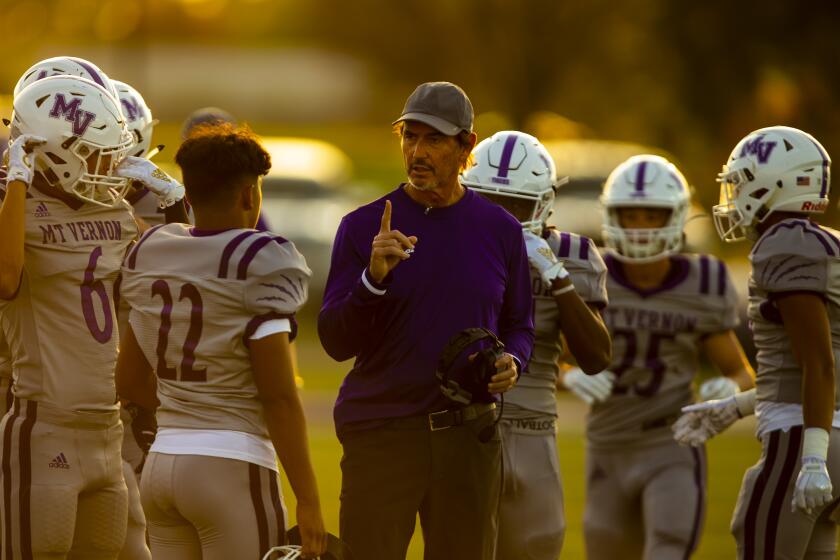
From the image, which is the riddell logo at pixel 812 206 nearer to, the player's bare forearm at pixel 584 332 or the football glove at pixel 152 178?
the player's bare forearm at pixel 584 332

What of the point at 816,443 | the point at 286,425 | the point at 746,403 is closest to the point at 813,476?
the point at 816,443

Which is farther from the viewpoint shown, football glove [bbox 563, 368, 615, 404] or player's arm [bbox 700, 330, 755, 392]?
player's arm [bbox 700, 330, 755, 392]

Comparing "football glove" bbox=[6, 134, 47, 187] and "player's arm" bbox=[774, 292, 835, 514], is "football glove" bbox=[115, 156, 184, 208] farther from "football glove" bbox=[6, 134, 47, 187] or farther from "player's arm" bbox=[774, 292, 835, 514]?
"player's arm" bbox=[774, 292, 835, 514]

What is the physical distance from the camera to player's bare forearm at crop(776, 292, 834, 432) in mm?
5238

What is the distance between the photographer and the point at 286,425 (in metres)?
4.57

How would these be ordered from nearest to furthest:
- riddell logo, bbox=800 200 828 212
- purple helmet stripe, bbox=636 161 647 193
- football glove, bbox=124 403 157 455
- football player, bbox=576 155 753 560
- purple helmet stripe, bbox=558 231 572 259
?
riddell logo, bbox=800 200 828 212 < football glove, bbox=124 403 157 455 < purple helmet stripe, bbox=558 231 572 259 < football player, bbox=576 155 753 560 < purple helmet stripe, bbox=636 161 647 193

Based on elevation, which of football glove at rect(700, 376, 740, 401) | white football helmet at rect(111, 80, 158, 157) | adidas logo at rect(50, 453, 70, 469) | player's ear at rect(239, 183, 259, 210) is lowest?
adidas logo at rect(50, 453, 70, 469)

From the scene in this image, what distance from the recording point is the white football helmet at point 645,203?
7.17 meters

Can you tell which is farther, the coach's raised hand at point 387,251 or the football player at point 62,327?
the football player at point 62,327

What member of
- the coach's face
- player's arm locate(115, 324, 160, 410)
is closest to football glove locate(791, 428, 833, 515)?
the coach's face

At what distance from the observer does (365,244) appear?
501 cm

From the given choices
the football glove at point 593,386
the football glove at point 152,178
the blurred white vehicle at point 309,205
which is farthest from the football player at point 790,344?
the blurred white vehicle at point 309,205

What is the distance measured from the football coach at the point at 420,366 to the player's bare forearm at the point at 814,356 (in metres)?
1.02

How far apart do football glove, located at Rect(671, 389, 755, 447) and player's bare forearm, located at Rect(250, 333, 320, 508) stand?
1988 mm
